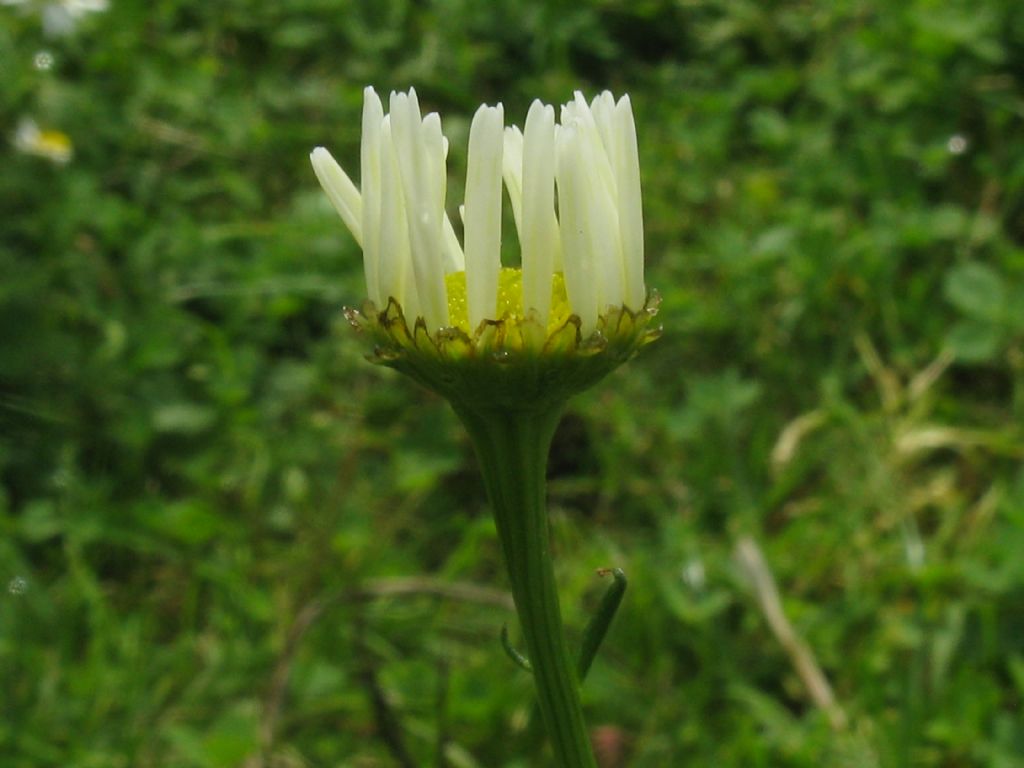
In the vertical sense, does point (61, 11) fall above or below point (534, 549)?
above

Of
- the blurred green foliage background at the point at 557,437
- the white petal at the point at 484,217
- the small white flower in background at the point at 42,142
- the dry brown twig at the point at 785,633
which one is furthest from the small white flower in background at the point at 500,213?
the small white flower in background at the point at 42,142

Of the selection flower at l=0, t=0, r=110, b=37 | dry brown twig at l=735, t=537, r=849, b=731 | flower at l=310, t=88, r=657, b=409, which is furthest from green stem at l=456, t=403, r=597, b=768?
flower at l=0, t=0, r=110, b=37

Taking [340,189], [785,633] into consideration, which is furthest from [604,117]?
[785,633]

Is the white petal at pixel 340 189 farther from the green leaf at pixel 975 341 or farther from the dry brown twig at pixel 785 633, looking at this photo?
the green leaf at pixel 975 341

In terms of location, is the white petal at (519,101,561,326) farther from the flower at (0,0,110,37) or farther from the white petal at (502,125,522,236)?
the flower at (0,0,110,37)

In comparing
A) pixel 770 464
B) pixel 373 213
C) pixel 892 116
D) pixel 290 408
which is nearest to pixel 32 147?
pixel 290 408

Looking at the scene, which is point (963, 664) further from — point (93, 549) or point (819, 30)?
point (819, 30)

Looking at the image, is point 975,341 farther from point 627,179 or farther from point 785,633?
point 627,179

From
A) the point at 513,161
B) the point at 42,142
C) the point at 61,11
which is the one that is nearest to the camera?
the point at 513,161
